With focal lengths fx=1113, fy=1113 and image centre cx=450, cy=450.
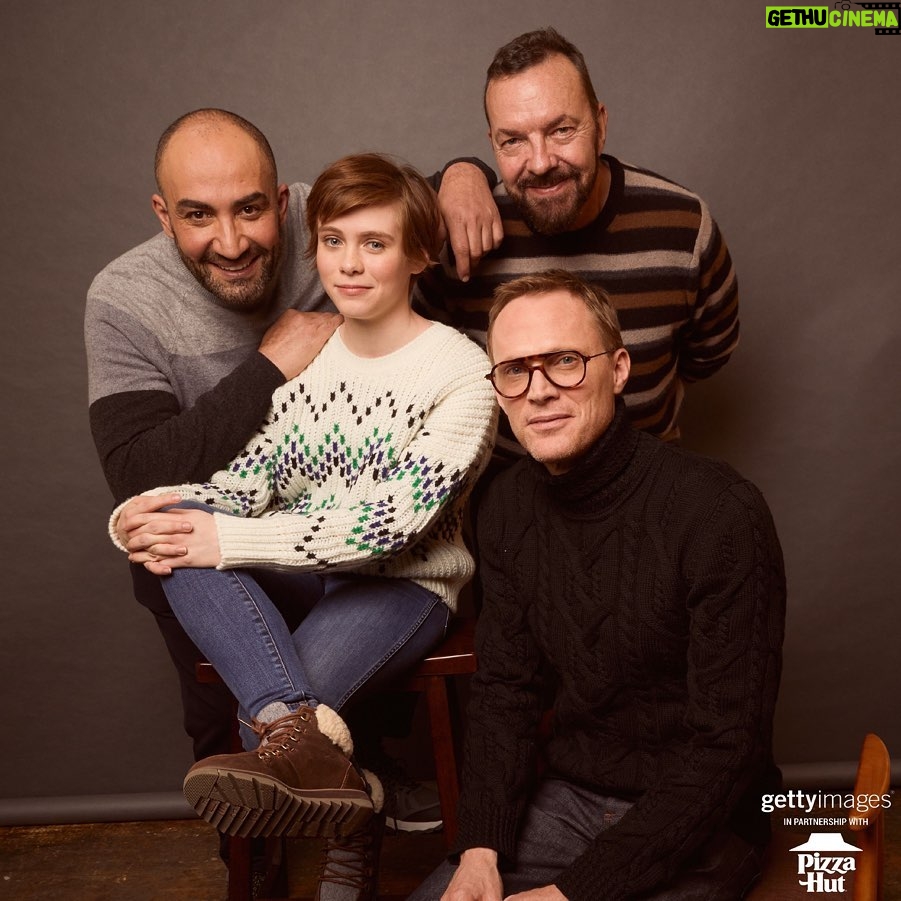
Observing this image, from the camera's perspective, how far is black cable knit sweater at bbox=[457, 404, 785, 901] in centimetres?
154

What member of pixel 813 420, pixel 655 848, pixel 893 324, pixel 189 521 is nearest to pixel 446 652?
pixel 189 521

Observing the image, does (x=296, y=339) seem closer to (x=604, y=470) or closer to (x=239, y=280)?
(x=239, y=280)

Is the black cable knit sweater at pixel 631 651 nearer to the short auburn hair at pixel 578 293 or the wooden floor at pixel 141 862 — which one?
the short auburn hair at pixel 578 293

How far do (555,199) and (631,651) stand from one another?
0.98 m

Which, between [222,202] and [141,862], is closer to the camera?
[222,202]

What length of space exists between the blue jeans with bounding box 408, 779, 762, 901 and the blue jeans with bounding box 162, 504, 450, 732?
0.38 metres

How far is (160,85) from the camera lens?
273 centimetres

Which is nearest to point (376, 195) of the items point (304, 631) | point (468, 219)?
point (468, 219)

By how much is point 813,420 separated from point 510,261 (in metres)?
1.03

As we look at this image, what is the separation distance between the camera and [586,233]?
234cm

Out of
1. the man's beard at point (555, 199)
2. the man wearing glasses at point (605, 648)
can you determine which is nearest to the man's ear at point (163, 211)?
the man's beard at point (555, 199)

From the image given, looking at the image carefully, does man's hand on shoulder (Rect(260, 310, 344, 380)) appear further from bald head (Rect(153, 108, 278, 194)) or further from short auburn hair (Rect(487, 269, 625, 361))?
short auburn hair (Rect(487, 269, 625, 361))

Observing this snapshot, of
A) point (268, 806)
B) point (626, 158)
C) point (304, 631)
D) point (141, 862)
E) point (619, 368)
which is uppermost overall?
point (626, 158)

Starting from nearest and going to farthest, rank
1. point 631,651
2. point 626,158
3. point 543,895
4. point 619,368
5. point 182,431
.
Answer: point 543,895 < point 631,651 < point 619,368 < point 182,431 < point 626,158
